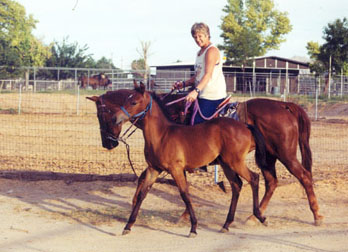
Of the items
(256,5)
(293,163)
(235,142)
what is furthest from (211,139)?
(256,5)

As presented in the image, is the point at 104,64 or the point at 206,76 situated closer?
the point at 206,76

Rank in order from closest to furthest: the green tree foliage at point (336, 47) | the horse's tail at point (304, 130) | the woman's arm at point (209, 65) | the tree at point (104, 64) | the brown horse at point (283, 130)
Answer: the woman's arm at point (209, 65), the brown horse at point (283, 130), the horse's tail at point (304, 130), the green tree foliage at point (336, 47), the tree at point (104, 64)

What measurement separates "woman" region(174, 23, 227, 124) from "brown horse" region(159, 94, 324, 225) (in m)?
0.35

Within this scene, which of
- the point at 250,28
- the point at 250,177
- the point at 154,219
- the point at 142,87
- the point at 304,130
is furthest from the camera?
the point at 250,28

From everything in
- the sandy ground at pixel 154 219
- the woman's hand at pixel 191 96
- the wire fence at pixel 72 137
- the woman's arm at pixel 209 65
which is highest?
the woman's arm at pixel 209 65

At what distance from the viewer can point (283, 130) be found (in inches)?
271

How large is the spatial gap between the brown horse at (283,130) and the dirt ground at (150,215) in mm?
507

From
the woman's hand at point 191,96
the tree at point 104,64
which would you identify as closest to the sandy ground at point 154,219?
the woman's hand at point 191,96

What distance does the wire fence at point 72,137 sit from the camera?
1112cm

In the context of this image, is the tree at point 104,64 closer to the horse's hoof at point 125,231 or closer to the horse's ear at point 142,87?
the horse's ear at point 142,87

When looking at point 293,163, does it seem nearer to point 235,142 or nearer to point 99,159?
point 235,142

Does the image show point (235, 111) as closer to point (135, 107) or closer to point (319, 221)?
point (135, 107)

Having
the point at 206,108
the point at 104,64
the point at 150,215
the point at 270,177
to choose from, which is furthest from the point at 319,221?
the point at 104,64

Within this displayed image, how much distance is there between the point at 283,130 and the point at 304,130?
519 mm
